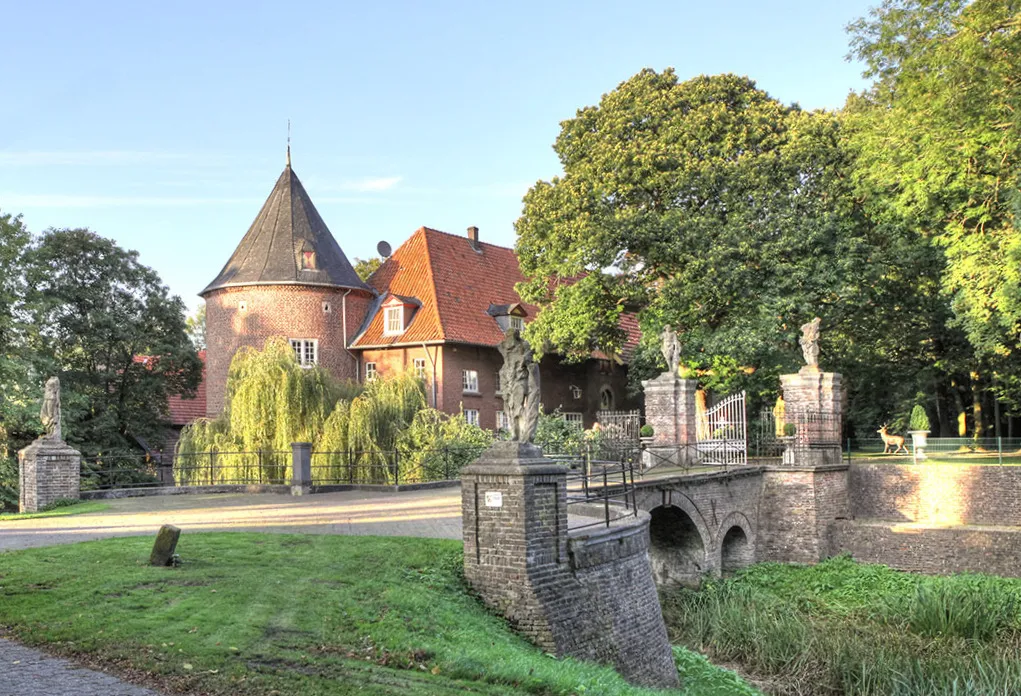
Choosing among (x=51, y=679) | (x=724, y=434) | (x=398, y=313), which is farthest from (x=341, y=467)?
(x=51, y=679)

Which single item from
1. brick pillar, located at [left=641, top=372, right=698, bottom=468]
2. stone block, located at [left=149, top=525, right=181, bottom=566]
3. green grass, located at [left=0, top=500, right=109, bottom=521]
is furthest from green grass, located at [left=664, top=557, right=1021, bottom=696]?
green grass, located at [left=0, top=500, right=109, bottom=521]

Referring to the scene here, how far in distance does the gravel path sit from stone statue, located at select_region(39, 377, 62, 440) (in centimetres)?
1267

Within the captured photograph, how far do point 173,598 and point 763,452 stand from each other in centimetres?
2092

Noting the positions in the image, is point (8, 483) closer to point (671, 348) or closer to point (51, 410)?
point (51, 410)

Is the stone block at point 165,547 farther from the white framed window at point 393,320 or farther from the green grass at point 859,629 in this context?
the white framed window at point 393,320

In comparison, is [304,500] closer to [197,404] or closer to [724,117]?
[724,117]

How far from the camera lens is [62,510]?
717 inches

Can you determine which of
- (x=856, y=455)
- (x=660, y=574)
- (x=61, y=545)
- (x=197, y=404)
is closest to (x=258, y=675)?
(x=61, y=545)

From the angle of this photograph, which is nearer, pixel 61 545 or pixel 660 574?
pixel 61 545

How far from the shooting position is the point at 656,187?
27828mm

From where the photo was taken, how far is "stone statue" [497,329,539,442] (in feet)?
36.1

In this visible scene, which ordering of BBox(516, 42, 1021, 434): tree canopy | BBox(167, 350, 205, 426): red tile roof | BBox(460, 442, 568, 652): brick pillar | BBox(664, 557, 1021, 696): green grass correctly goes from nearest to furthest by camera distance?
BBox(460, 442, 568, 652): brick pillar, BBox(664, 557, 1021, 696): green grass, BBox(516, 42, 1021, 434): tree canopy, BBox(167, 350, 205, 426): red tile roof

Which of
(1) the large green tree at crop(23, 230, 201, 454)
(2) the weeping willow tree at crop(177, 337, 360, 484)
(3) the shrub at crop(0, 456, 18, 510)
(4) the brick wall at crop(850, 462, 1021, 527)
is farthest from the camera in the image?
(1) the large green tree at crop(23, 230, 201, 454)

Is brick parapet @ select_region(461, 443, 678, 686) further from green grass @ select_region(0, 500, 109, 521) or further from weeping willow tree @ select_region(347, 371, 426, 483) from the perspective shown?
weeping willow tree @ select_region(347, 371, 426, 483)
